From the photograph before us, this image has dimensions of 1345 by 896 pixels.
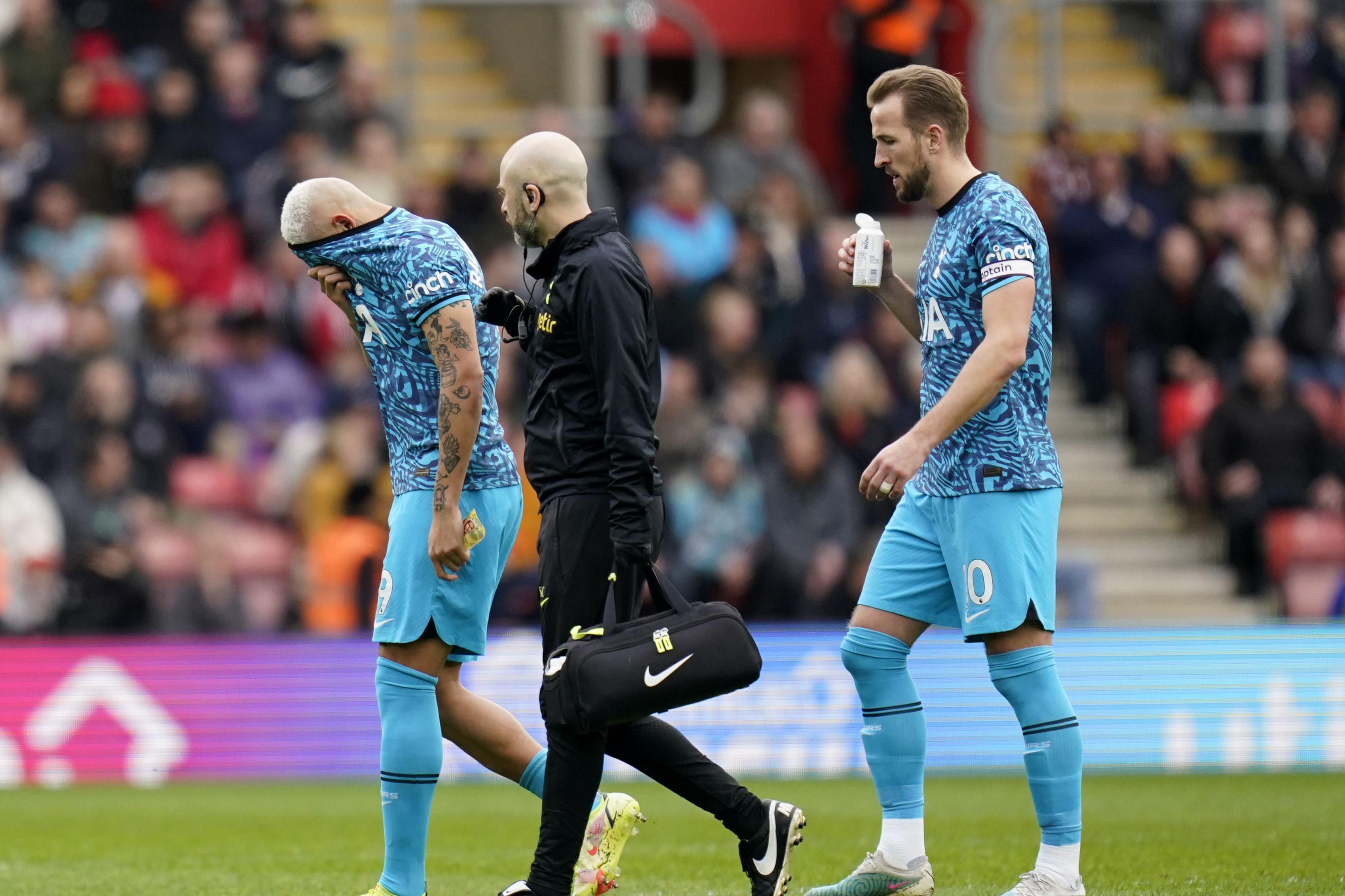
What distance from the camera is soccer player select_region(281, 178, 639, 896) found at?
20.5ft

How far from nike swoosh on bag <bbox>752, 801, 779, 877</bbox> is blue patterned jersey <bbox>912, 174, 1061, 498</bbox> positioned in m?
1.23

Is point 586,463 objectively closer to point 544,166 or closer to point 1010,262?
point 544,166

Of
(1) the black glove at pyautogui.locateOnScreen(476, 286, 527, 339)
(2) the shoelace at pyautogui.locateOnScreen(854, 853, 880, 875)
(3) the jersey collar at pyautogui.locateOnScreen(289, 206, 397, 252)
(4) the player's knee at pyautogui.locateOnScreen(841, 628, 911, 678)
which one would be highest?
(3) the jersey collar at pyautogui.locateOnScreen(289, 206, 397, 252)

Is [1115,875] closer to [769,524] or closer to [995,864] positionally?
[995,864]

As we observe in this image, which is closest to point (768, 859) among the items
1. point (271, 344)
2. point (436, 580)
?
point (436, 580)

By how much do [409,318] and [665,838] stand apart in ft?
11.2

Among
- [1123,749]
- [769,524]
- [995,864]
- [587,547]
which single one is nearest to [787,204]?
[769,524]

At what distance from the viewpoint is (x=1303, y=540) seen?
13.5 meters

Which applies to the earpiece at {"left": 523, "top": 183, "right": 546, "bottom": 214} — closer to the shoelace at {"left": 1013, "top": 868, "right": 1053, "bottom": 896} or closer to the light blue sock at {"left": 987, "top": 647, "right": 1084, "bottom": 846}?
the light blue sock at {"left": 987, "top": 647, "right": 1084, "bottom": 846}

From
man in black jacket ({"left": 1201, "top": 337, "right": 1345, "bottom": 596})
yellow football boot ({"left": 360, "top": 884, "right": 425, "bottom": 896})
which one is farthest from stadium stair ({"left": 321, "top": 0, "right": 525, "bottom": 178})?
yellow football boot ({"left": 360, "top": 884, "right": 425, "bottom": 896})

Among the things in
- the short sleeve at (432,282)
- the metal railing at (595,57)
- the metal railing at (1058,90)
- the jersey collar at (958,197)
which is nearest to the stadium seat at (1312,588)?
the metal railing at (1058,90)

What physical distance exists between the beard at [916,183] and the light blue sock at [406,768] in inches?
87.3

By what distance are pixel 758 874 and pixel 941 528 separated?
49.8 inches

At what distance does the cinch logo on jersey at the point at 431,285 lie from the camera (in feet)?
20.6
